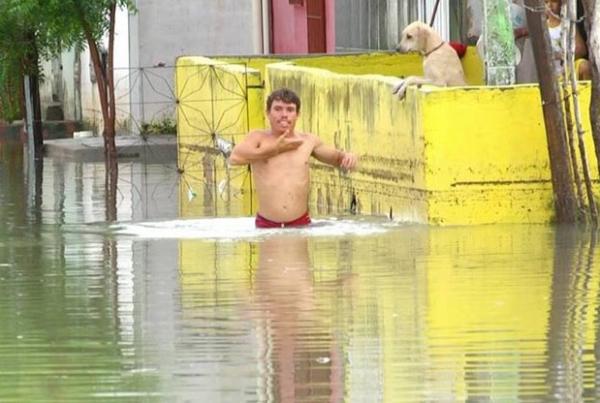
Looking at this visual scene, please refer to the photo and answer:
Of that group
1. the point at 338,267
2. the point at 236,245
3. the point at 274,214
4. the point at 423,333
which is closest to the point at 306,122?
the point at 274,214

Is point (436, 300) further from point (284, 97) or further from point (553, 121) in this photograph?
point (284, 97)

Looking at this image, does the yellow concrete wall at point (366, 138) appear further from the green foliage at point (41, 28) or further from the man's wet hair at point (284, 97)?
the green foliage at point (41, 28)

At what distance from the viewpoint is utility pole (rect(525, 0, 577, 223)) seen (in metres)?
16.0

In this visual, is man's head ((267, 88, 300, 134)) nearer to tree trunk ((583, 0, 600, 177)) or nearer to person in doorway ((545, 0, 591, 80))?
tree trunk ((583, 0, 600, 177))

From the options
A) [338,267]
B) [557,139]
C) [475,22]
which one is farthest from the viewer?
[475,22]

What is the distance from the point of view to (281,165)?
16.9m

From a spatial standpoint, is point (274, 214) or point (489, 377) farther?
point (274, 214)

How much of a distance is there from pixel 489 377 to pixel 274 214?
7791 mm

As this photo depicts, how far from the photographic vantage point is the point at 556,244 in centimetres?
1497

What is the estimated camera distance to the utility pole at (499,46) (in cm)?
1745

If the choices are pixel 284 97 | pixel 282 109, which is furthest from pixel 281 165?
pixel 284 97

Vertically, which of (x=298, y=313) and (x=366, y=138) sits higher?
(x=366, y=138)

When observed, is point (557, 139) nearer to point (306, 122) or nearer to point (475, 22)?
point (306, 122)

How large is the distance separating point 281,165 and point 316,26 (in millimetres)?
15203
